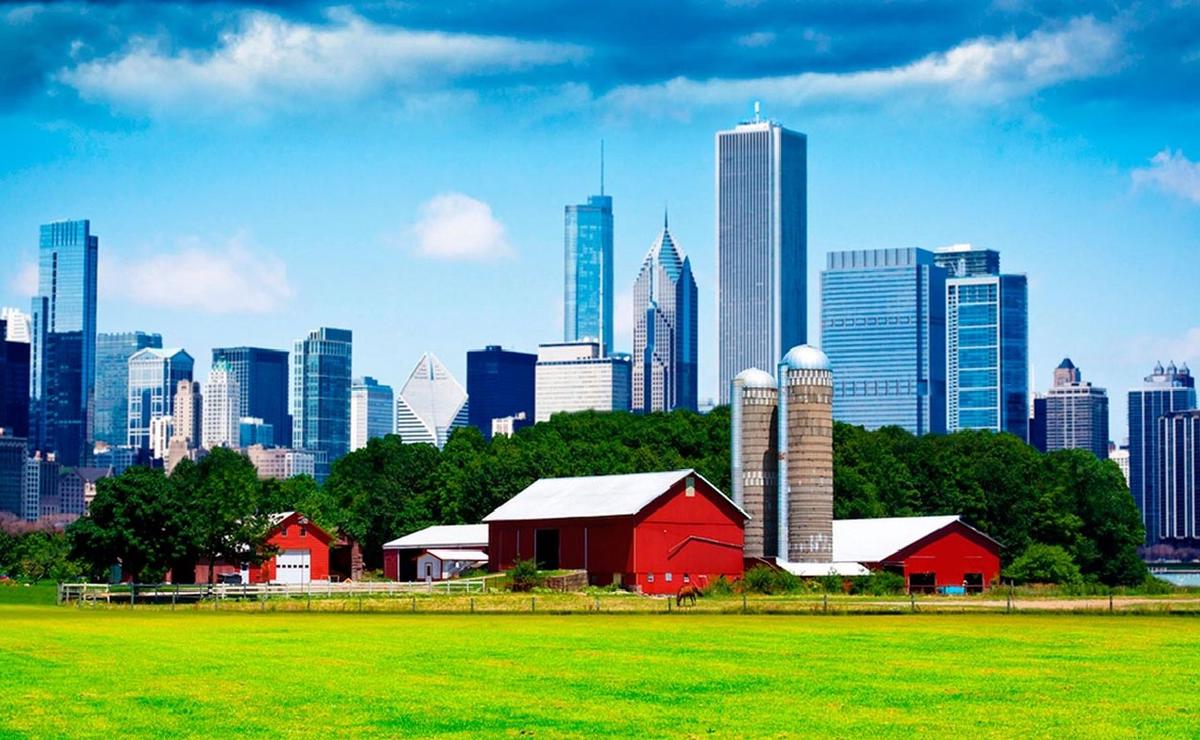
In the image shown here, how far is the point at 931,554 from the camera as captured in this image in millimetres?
104750

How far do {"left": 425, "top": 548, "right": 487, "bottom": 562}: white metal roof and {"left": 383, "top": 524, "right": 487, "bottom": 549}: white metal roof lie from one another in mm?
677

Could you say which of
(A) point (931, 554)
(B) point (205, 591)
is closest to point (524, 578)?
(B) point (205, 591)

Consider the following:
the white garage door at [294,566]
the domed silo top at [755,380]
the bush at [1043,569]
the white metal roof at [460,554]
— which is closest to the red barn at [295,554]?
the white garage door at [294,566]

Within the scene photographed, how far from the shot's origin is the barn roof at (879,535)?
105 m

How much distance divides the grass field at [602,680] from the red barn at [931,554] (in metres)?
50.0

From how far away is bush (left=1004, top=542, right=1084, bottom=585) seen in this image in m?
110

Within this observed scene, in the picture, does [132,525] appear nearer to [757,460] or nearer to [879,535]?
[757,460]

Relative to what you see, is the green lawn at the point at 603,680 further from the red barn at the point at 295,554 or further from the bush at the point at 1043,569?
the red barn at the point at 295,554

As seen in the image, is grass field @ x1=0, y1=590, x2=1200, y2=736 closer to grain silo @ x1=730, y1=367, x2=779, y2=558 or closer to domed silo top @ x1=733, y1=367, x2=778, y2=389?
grain silo @ x1=730, y1=367, x2=779, y2=558

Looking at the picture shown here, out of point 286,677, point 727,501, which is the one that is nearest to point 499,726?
point 286,677

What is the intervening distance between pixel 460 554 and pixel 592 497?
1585cm

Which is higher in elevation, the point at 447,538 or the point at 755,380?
the point at 755,380

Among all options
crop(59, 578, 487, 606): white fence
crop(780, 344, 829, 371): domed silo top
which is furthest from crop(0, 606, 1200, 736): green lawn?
crop(780, 344, 829, 371): domed silo top

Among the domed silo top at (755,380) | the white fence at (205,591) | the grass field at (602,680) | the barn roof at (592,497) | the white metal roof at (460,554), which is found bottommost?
the white fence at (205,591)
